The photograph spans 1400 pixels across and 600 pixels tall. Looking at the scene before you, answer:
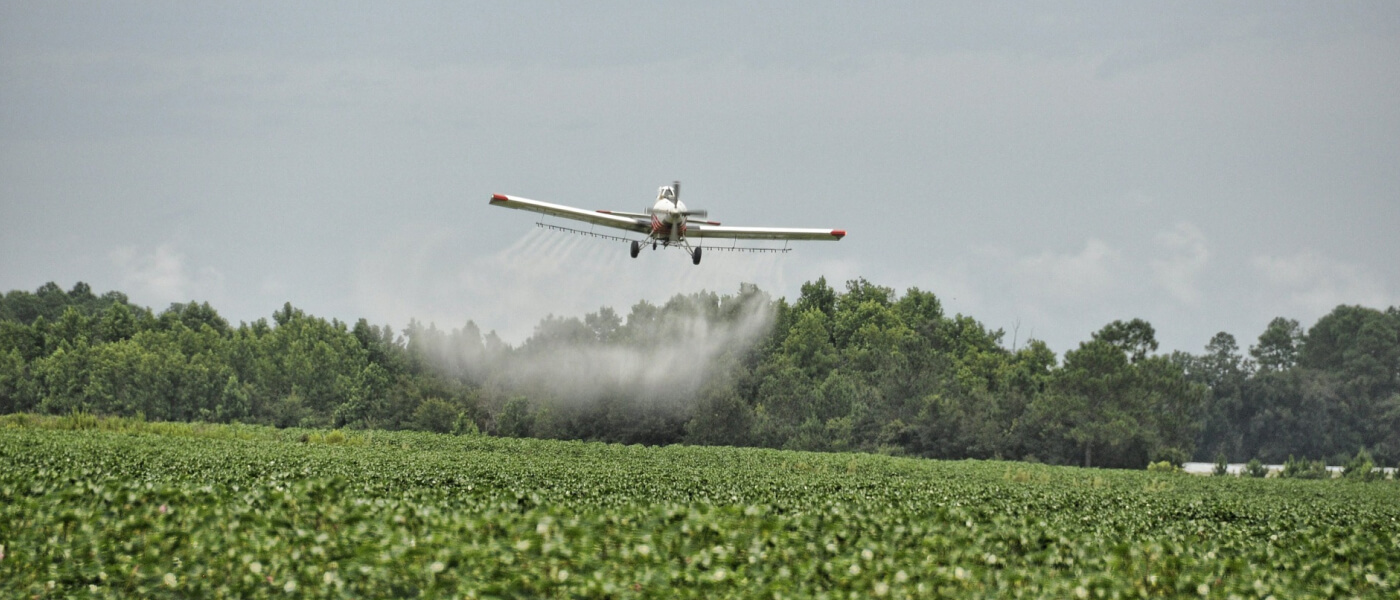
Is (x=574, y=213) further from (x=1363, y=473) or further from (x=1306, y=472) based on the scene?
(x=1306, y=472)

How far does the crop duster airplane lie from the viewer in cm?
3369

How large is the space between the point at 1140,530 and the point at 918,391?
63115 millimetres

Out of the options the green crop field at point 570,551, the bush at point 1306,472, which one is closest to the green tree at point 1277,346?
the bush at point 1306,472

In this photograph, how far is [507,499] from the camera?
13.3 m

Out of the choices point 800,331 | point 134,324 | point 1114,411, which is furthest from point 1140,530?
point 134,324

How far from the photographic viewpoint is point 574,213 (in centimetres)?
3650

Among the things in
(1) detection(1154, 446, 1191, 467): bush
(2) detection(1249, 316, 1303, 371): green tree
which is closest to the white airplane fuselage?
(1) detection(1154, 446, 1191, 467): bush

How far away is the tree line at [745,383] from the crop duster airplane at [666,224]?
35.2 metres

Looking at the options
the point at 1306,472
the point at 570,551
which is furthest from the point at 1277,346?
the point at 570,551

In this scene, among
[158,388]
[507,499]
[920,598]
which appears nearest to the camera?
[920,598]

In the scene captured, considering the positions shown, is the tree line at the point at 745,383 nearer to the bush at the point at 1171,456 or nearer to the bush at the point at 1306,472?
the bush at the point at 1171,456

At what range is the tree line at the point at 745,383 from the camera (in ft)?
245

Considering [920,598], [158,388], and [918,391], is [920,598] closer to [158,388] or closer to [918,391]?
[918,391]

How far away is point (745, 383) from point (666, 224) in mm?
47965
